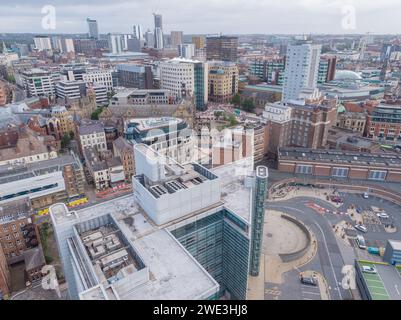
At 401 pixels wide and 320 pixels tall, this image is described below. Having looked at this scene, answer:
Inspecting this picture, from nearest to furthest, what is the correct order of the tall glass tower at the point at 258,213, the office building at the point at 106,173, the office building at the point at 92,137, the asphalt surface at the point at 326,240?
1. the tall glass tower at the point at 258,213
2. the asphalt surface at the point at 326,240
3. the office building at the point at 106,173
4. the office building at the point at 92,137

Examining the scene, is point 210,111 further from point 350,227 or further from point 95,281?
point 95,281

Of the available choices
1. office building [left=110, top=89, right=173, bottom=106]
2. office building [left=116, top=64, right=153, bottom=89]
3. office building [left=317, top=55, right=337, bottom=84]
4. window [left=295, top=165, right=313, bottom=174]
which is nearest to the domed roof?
office building [left=317, top=55, right=337, bottom=84]

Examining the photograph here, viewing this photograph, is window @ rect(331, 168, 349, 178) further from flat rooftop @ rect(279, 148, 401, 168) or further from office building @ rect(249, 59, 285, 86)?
office building @ rect(249, 59, 285, 86)

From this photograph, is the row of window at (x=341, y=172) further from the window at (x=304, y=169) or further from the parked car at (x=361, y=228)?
the parked car at (x=361, y=228)

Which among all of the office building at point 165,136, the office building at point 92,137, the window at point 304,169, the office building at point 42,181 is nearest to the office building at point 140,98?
the office building at point 92,137

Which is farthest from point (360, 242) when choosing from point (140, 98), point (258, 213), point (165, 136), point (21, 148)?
point (140, 98)

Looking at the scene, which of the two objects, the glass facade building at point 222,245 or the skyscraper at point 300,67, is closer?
the glass facade building at point 222,245

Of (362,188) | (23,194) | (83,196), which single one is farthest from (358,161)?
(23,194)

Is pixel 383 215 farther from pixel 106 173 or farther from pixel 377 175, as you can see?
pixel 106 173
